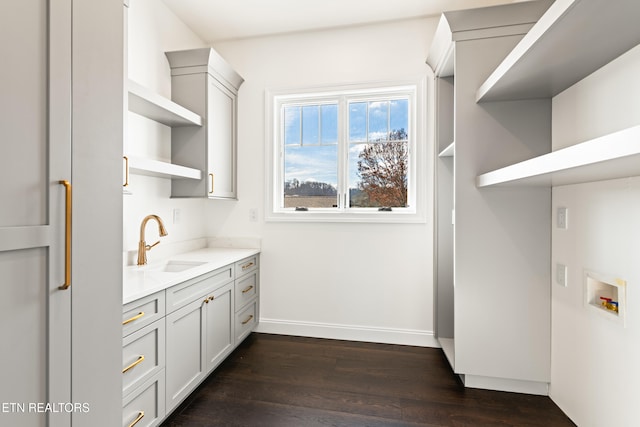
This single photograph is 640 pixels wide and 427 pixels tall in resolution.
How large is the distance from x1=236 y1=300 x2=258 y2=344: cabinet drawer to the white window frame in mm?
843

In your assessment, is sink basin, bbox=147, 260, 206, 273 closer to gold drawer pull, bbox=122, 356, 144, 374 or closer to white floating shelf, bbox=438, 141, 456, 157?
gold drawer pull, bbox=122, 356, 144, 374

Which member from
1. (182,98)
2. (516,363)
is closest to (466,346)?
(516,363)

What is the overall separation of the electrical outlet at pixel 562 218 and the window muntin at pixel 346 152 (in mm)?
1109

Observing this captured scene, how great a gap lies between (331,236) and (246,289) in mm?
893

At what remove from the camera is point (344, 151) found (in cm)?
296

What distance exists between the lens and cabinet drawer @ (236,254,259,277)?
2.63 m

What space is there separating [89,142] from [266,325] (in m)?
2.44

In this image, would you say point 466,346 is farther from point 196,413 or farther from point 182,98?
point 182,98

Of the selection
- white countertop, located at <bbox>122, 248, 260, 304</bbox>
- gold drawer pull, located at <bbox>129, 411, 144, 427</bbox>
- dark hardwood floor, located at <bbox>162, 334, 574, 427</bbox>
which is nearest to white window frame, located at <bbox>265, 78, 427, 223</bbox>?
white countertop, located at <bbox>122, 248, 260, 304</bbox>

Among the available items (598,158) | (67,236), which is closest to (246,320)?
(67,236)

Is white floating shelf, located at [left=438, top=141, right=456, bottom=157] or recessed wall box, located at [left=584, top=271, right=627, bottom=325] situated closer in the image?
recessed wall box, located at [left=584, top=271, right=627, bottom=325]

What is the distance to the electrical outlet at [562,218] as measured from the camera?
1.83m

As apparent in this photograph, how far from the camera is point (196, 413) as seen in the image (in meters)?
1.82

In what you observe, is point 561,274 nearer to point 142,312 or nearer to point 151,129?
point 142,312
